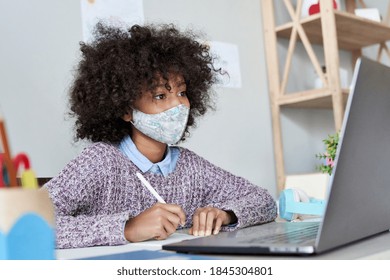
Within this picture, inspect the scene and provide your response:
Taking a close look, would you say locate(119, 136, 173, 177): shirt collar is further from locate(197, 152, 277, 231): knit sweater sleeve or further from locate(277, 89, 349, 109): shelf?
locate(277, 89, 349, 109): shelf

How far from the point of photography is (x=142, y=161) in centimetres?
119

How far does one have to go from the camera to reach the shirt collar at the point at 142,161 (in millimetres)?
1187

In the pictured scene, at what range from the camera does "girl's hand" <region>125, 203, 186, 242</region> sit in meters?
0.84

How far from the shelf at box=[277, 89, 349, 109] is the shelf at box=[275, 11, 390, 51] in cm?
28

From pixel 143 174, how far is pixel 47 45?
0.56 metres

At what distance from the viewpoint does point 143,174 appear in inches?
46.6

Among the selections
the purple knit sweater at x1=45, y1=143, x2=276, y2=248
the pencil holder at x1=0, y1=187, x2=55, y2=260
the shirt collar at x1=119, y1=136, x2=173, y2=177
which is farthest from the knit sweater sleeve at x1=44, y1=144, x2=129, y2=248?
the pencil holder at x1=0, y1=187, x2=55, y2=260

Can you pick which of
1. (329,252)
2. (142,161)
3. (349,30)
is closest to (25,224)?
(329,252)

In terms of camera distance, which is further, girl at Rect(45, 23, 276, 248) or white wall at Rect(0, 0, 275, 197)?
white wall at Rect(0, 0, 275, 197)

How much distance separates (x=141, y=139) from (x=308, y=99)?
1.01m

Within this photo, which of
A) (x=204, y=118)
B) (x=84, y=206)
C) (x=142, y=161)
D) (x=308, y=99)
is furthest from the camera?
(x=308, y=99)

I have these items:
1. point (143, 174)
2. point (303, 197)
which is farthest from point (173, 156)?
point (303, 197)

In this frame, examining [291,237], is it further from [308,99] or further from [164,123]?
[308,99]

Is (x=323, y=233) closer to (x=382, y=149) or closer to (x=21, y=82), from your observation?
(x=382, y=149)
